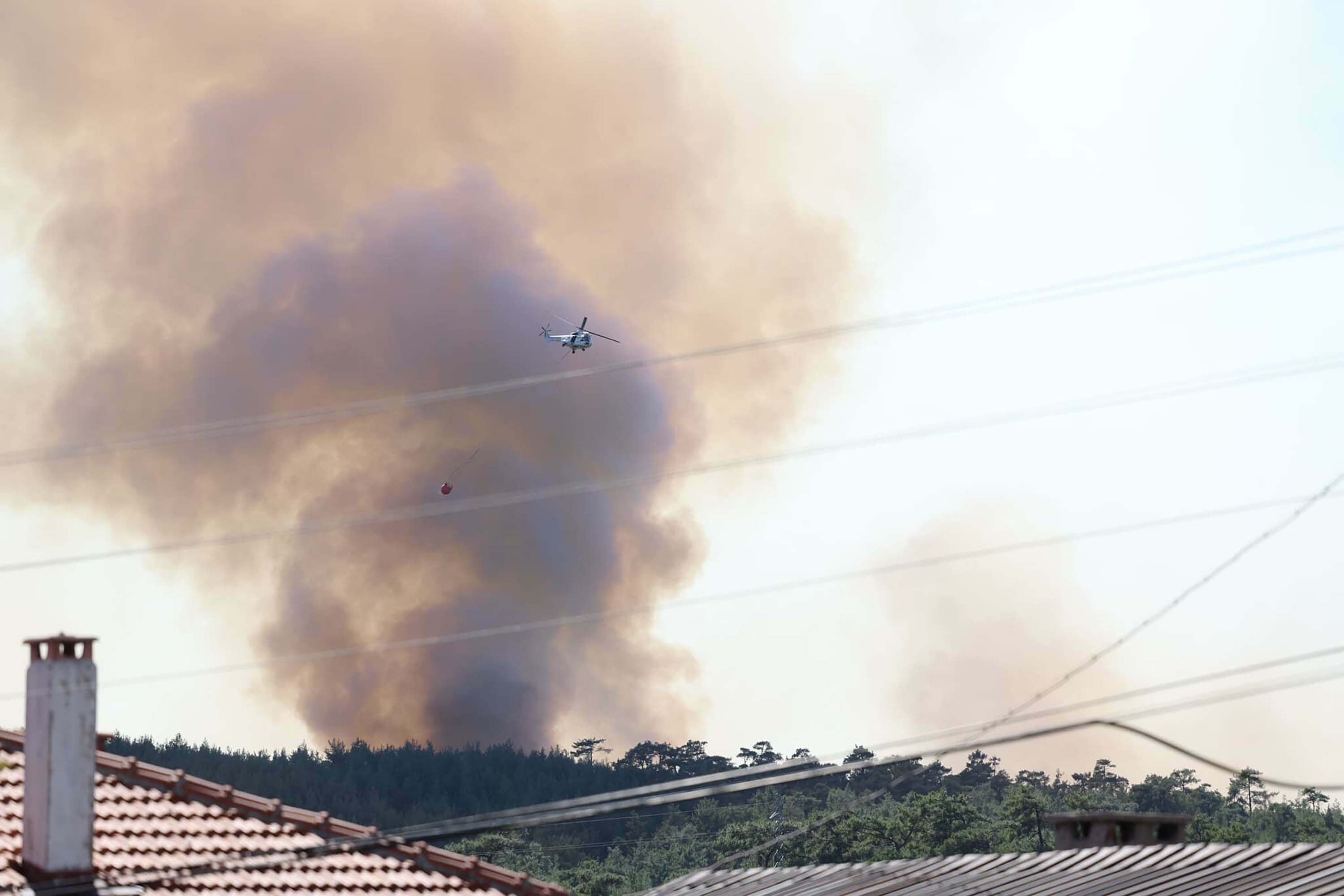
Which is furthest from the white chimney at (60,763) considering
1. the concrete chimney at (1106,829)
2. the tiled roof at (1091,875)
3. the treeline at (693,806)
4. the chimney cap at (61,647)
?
the treeline at (693,806)

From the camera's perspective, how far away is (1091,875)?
1936 centimetres

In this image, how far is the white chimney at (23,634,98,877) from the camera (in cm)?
1495

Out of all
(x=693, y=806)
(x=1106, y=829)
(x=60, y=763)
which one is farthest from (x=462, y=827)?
(x=693, y=806)

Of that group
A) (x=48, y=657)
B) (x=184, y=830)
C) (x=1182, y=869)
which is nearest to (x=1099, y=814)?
(x=1182, y=869)

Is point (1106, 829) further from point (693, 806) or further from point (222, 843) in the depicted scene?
point (693, 806)

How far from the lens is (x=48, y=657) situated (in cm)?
1558

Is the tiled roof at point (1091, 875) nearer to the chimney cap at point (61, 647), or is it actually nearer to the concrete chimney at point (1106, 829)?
the concrete chimney at point (1106, 829)

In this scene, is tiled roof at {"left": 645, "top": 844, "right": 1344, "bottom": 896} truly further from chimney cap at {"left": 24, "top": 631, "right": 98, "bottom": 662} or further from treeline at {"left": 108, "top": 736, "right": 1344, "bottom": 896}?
treeline at {"left": 108, "top": 736, "right": 1344, "bottom": 896}

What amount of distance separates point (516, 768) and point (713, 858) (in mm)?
56442

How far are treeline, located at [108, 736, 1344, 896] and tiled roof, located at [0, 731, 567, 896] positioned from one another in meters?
59.7

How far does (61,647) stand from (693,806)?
5166 inches

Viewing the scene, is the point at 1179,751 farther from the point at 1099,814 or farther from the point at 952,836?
the point at 952,836

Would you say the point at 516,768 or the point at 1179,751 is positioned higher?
the point at 516,768

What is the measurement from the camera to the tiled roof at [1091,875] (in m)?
17.7
